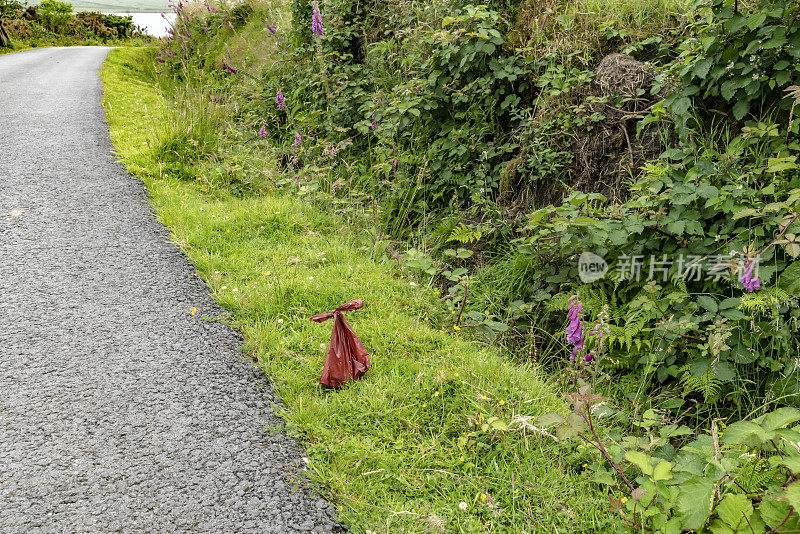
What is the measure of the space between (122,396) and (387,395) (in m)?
1.35

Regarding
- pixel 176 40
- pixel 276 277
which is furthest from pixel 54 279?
pixel 176 40

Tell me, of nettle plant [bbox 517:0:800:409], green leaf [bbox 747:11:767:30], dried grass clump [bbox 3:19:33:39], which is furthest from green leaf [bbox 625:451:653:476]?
dried grass clump [bbox 3:19:33:39]

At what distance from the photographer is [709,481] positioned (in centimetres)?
182

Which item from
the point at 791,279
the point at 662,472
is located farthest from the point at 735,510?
the point at 791,279

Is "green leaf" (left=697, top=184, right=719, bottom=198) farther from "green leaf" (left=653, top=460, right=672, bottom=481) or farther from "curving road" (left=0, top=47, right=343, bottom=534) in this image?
"curving road" (left=0, top=47, right=343, bottom=534)

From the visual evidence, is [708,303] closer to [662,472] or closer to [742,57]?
[662,472]

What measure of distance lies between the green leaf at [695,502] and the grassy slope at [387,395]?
332mm

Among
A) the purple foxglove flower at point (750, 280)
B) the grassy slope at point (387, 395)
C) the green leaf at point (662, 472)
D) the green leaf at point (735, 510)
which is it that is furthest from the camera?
the purple foxglove flower at point (750, 280)

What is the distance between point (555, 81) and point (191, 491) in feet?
11.9

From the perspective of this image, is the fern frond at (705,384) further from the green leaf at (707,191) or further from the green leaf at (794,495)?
the green leaf at (794,495)

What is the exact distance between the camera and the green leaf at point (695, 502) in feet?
5.77

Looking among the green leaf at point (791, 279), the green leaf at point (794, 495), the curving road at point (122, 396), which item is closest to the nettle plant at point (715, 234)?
the green leaf at point (791, 279)

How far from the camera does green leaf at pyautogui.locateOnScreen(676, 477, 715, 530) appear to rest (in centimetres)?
176

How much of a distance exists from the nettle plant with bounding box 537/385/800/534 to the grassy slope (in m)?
0.16
